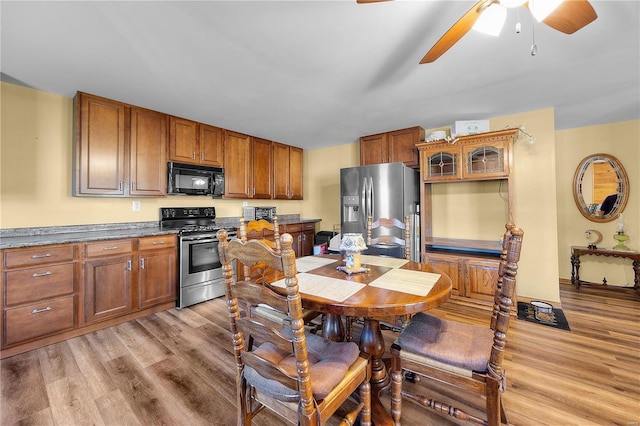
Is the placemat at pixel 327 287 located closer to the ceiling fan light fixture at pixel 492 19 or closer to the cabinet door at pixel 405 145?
the ceiling fan light fixture at pixel 492 19

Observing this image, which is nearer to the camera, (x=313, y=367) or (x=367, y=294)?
(x=313, y=367)

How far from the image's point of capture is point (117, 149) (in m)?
2.83

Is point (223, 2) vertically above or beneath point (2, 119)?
above

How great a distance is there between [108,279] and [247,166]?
2323 mm

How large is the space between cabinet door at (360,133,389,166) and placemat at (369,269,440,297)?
8.71 feet

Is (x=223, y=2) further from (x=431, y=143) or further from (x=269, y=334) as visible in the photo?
(x=431, y=143)

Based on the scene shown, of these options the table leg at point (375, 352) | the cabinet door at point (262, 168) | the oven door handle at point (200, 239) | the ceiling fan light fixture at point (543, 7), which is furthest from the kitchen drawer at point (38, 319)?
the ceiling fan light fixture at point (543, 7)

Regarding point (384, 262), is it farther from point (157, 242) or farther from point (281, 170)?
point (281, 170)

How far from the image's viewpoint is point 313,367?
3.50ft

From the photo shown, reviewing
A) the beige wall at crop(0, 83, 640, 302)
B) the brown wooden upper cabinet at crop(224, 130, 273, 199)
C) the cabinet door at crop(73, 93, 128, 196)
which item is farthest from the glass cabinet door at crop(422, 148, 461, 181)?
the cabinet door at crop(73, 93, 128, 196)

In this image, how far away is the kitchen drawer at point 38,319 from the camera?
204cm

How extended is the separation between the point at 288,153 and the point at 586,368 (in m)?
4.54

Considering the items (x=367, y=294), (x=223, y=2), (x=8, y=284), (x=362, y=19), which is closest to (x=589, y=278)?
(x=367, y=294)

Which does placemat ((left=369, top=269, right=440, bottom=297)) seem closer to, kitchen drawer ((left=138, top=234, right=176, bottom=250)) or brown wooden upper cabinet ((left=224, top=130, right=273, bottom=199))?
kitchen drawer ((left=138, top=234, right=176, bottom=250))
